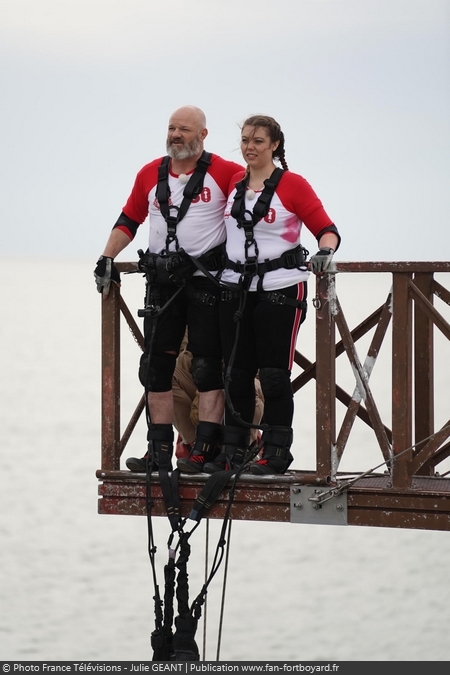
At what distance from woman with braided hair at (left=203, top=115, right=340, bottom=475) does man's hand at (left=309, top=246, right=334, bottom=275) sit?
0.4 inches

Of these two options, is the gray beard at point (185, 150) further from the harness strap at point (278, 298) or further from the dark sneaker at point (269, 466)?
the dark sneaker at point (269, 466)

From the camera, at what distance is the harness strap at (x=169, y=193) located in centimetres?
910

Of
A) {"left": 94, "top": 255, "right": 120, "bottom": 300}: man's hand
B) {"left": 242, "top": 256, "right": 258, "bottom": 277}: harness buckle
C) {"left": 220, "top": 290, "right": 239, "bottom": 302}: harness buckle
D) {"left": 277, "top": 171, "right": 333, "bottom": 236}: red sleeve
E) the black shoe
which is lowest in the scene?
the black shoe

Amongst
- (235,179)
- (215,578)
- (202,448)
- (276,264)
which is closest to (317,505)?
(202,448)

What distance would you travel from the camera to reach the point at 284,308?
8875 millimetres

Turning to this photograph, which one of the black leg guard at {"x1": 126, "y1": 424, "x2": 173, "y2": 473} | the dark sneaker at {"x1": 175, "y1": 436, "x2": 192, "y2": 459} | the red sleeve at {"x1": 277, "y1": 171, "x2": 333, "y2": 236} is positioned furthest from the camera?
the dark sneaker at {"x1": 175, "y1": 436, "x2": 192, "y2": 459}

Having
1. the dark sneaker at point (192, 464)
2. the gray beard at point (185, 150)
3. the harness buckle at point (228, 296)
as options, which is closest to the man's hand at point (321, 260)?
the harness buckle at point (228, 296)

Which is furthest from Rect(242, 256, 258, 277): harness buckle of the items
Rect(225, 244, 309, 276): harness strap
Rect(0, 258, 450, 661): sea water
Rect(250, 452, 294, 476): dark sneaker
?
Rect(0, 258, 450, 661): sea water

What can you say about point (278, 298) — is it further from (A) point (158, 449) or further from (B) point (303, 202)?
(A) point (158, 449)

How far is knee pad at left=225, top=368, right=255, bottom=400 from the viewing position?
9086mm

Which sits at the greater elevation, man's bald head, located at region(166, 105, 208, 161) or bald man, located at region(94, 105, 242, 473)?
man's bald head, located at region(166, 105, 208, 161)

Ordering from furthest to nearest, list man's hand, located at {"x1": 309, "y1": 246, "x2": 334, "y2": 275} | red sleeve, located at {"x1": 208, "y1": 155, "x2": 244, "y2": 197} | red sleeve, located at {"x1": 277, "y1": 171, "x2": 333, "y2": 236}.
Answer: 1. red sleeve, located at {"x1": 208, "y1": 155, "x2": 244, "y2": 197}
2. red sleeve, located at {"x1": 277, "y1": 171, "x2": 333, "y2": 236}
3. man's hand, located at {"x1": 309, "y1": 246, "x2": 334, "y2": 275}

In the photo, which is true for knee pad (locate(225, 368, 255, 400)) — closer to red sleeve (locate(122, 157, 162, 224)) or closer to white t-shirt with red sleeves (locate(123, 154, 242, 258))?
white t-shirt with red sleeves (locate(123, 154, 242, 258))

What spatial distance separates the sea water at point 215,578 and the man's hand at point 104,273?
55.0 ft
